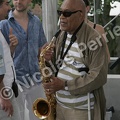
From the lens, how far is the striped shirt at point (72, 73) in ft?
9.34

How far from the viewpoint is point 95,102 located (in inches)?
112

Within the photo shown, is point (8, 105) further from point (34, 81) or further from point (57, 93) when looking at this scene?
point (34, 81)

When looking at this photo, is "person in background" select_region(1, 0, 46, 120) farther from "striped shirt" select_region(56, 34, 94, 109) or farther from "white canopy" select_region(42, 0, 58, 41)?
"striped shirt" select_region(56, 34, 94, 109)

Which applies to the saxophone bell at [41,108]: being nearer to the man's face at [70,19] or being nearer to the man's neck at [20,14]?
the man's face at [70,19]

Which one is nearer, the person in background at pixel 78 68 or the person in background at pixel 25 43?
the person in background at pixel 78 68

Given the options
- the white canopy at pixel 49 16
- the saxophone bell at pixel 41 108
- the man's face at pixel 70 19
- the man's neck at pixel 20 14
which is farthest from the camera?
the white canopy at pixel 49 16

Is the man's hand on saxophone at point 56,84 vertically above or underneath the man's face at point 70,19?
underneath

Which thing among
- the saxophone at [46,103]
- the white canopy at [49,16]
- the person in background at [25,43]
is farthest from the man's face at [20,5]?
the saxophone at [46,103]

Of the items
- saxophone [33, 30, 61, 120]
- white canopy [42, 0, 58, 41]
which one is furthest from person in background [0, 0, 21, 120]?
white canopy [42, 0, 58, 41]

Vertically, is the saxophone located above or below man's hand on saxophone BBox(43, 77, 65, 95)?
below

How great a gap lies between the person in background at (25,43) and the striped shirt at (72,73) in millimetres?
1008

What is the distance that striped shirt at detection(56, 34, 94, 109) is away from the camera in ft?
9.34

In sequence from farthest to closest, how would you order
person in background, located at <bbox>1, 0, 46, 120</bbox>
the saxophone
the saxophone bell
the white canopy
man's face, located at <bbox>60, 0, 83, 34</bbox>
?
the white canopy, person in background, located at <bbox>1, 0, 46, 120</bbox>, the saxophone bell, the saxophone, man's face, located at <bbox>60, 0, 83, 34</bbox>

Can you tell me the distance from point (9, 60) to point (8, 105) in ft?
1.18
